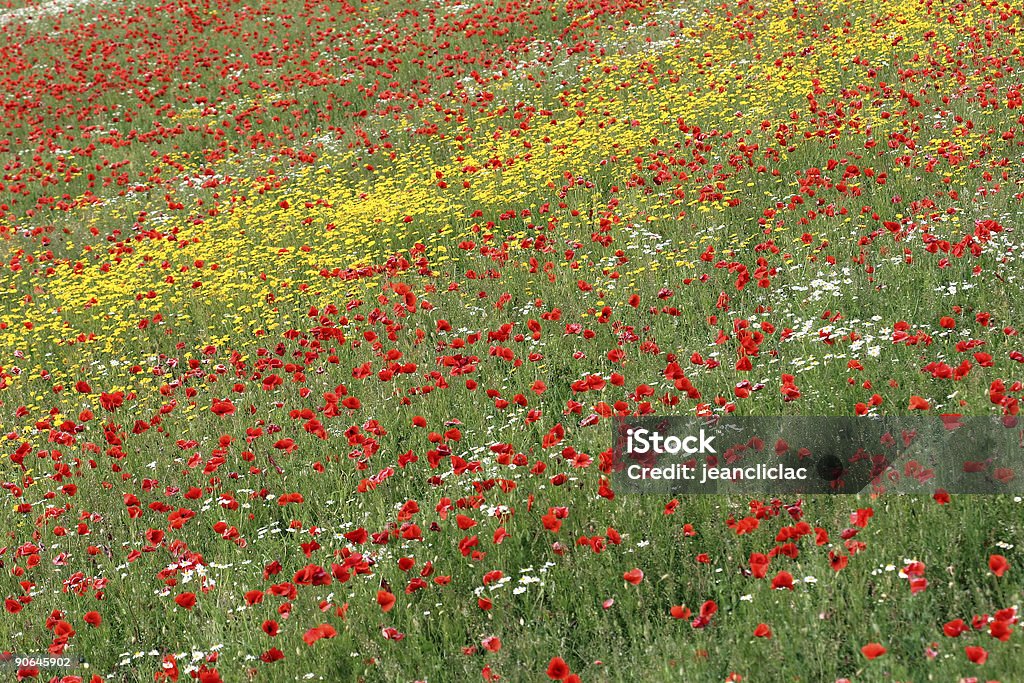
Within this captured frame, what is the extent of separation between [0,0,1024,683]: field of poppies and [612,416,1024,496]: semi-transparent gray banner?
12 cm

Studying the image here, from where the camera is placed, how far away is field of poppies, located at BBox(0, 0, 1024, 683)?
3.96 meters

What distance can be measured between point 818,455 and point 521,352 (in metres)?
2.62

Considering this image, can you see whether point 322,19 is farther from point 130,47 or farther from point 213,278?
point 213,278

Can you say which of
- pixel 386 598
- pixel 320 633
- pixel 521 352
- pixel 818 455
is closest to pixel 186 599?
pixel 320 633

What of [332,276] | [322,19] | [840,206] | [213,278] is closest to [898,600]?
[840,206]

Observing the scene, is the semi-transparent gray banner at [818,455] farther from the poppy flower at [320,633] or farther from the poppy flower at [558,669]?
the poppy flower at [320,633]

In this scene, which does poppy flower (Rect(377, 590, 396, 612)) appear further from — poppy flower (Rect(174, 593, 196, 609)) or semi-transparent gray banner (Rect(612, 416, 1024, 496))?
semi-transparent gray banner (Rect(612, 416, 1024, 496))

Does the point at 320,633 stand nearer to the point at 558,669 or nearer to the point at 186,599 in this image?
the point at 186,599

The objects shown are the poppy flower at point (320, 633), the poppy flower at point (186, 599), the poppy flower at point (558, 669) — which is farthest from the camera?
the poppy flower at point (186, 599)

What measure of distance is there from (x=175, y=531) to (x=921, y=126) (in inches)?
303

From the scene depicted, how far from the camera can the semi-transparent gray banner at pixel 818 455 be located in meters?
4.21

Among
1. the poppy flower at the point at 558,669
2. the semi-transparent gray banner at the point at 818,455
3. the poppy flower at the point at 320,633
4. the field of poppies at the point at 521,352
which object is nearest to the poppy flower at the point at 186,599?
the field of poppies at the point at 521,352

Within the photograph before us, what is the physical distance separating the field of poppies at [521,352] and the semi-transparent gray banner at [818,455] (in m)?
0.12

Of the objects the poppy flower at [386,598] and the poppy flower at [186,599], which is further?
the poppy flower at [186,599]
